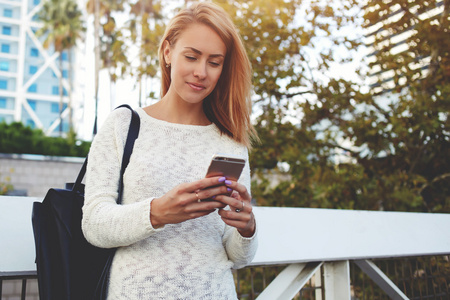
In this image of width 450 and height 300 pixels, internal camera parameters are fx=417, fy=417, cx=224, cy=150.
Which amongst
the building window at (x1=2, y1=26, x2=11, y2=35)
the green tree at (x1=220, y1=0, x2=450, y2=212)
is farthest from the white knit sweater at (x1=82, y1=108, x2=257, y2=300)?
the building window at (x1=2, y1=26, x2=11, y2=35)

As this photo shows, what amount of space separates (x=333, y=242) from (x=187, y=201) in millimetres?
1103

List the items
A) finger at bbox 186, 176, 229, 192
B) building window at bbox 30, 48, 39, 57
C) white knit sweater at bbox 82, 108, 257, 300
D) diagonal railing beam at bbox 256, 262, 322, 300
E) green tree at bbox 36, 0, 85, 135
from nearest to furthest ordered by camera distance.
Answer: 1. finger at bbox 186, 176, 229, 192
2. white knit sweater at bbox 82, 108, 257, 300
3. diagonal railing beam at bbox 256, 262, 322, 300
4. green tree at bbox 36, 0, 85, 135
5. building window at bbox 30, 48, 39, 57

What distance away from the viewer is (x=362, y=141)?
472cm

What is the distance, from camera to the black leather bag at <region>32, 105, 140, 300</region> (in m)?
1.17

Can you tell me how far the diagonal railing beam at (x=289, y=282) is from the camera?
1.80m

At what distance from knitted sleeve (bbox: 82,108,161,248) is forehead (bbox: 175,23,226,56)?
1.32 ft

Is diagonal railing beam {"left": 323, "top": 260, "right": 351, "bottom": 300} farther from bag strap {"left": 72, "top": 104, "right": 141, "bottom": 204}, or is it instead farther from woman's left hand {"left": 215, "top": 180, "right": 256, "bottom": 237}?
bag strap {"left": 72, "top": 104, "right": 141, "bottom": 204}

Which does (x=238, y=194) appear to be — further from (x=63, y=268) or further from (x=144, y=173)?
(x=63, y=268)

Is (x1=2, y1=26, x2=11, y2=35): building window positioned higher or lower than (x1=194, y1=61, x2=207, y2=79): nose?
higher

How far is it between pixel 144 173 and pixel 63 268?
1.20 ft

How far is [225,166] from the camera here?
1.14 meters

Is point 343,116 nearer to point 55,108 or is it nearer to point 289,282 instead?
point 289,282

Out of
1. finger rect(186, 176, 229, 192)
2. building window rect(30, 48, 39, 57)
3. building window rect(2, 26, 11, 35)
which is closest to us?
finger rect(186, 176, 229, 192)

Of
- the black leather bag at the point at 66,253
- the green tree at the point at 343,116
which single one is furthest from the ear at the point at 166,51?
the green tree at the point at 343,116
